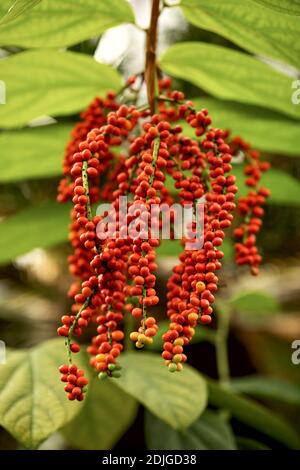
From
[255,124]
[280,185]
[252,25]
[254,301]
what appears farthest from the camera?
[254,301]

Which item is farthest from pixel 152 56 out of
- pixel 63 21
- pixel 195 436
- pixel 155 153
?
pixel 195 436

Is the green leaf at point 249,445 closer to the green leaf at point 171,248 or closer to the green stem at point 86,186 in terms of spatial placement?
the green leaf at point 171,248

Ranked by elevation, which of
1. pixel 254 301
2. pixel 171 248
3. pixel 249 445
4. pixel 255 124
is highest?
pixel 255 124

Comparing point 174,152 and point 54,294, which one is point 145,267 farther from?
point 54,294

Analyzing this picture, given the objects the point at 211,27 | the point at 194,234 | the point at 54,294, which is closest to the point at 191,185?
the point at 194,234

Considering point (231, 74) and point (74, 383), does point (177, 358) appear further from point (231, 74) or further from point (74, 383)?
point (231, 74)

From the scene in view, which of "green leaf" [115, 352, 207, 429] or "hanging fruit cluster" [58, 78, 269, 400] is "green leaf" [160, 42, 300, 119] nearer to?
"hanging fruit cluster" [58, 78, 269, 400]
